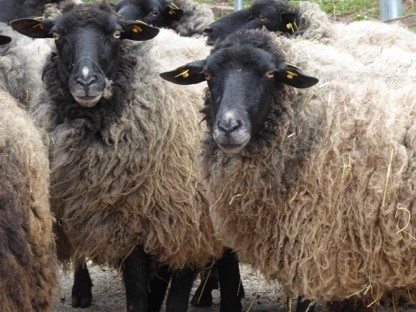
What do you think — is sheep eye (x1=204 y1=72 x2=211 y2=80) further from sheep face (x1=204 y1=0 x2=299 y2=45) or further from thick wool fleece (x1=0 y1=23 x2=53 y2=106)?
sheep face (x1=204 y1=0 x2=299 y2=45)

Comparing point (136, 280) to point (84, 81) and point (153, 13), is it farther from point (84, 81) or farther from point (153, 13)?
point (153, 13)

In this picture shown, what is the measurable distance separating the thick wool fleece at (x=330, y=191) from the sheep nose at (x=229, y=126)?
12.6 inches

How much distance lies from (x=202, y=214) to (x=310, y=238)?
1.18 metres

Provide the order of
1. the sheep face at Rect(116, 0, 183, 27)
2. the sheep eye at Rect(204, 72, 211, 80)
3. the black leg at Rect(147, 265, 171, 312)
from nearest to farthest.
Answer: the sheep eye at Rect(204, 72, 211, 80)
the black leg at Rect(147, 265, 171, 312)
the sheep face at Rect(116, 0, 183, 27)

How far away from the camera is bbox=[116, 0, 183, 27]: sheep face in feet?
27.8

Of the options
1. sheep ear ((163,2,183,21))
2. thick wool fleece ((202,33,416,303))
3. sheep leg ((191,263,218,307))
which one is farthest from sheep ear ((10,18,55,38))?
sheep ear ((163,2,183,21))

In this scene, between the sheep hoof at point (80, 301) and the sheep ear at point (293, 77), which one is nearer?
the sheep ear at point (293, 77)

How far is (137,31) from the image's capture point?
20.0 ft

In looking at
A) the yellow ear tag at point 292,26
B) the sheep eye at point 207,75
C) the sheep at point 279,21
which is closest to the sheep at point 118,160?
the sheep eye at point 207,75

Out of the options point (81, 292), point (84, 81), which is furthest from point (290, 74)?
point (81, 292)

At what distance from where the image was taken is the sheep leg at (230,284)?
22.0 feet

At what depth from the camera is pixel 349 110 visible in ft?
17.1

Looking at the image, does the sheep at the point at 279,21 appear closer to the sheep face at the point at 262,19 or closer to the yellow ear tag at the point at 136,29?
the sheep face at the point at 262,19

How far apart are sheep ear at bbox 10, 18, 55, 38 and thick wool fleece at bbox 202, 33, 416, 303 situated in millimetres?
1527
